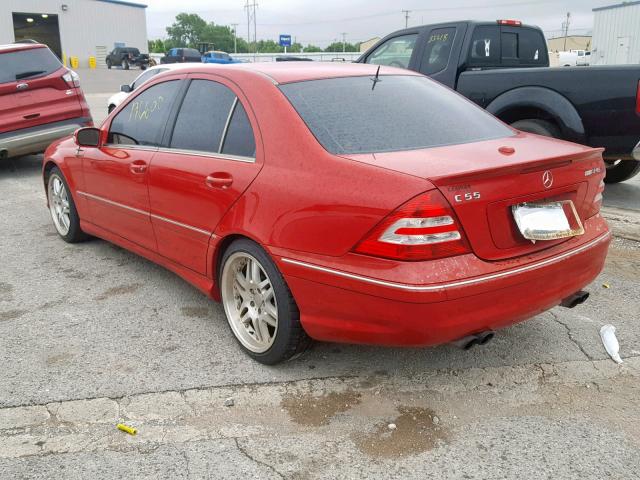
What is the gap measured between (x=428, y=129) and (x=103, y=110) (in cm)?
1672

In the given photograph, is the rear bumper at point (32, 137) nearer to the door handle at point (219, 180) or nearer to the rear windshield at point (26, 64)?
the rear windshield at point (26, 64)

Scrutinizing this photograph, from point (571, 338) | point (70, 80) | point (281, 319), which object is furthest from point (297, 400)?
point (70, 80)

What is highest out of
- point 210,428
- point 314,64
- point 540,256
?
point 314,64

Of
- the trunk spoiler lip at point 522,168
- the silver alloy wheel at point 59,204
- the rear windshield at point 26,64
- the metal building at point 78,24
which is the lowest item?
the silver alloy wheel at point 59,204

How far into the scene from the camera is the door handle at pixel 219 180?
3.30 metres

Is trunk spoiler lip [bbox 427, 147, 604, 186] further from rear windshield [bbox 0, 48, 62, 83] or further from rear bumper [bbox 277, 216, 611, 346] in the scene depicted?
rear windshield [bbox 0, 48, 62, 83]

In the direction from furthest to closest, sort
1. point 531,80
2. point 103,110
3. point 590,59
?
point 590,59 < point 103,110 < point 531,80

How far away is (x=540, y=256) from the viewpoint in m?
2.87

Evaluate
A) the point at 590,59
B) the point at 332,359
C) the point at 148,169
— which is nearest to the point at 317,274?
the point at 332,359

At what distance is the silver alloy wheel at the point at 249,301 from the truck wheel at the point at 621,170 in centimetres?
535

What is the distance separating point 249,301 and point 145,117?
168 centimetres

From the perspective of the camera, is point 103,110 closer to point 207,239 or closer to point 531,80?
point 531,80

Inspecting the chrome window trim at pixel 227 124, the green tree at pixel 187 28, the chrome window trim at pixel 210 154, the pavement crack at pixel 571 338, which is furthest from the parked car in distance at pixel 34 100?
the green tree at pixel 187 28

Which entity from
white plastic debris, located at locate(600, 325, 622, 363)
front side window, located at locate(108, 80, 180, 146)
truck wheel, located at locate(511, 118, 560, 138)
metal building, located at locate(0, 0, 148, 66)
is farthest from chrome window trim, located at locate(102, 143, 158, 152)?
metal building, located at locate(0, 0, 148, 66)
